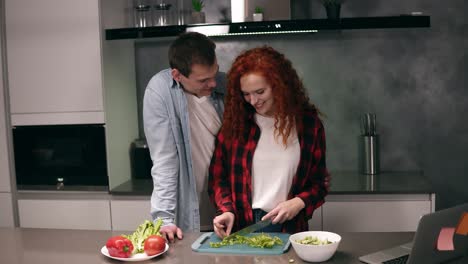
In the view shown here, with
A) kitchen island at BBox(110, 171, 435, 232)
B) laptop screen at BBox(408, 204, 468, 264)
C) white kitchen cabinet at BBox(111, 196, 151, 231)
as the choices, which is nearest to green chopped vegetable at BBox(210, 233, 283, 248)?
laptop screen at BBox(408, 204, 468, 264)

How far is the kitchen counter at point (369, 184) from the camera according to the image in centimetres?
312

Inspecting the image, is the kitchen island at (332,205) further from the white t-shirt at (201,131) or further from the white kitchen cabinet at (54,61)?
the white t-shirt at (201,131)

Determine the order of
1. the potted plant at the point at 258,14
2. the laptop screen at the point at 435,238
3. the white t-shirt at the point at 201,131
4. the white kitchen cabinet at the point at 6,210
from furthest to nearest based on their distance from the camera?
1. the white kitchen cabinet at the point at 6,210
2. the potted plant at the point at 258,14
3. the white t-shirt at the point at 201,131
4. the laptop screen at the point at 435,238

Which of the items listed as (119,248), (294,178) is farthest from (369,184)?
(119,248)

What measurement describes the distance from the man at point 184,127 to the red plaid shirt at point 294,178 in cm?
19

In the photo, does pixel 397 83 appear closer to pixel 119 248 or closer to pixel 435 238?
pixel 435 238

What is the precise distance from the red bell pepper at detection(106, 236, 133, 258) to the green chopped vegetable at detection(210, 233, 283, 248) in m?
0.29

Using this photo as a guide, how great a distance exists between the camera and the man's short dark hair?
2.27 metres

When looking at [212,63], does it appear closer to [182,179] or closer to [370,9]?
[182,179]

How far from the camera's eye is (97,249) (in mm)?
2068

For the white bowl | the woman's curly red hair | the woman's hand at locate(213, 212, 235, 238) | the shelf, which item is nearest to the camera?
the white bowl

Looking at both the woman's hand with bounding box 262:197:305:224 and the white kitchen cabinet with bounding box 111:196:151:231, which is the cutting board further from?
the white kitchen cabinet with bounding box 111:196:151:231

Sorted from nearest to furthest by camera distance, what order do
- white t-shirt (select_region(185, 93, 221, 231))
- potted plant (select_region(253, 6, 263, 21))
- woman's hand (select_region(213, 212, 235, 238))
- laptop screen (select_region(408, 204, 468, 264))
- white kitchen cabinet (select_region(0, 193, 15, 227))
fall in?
laptop screen (select_region(408, 204, 468, 264)), woman's hand (select_region(213, 212, 235, 238)), white t-shirt (select_region(185, 93, 221, 231)), potted plant (select_region(253, 6, 263, 21)), white kitchen cabinet (select_region(0, 193, 15, 227))

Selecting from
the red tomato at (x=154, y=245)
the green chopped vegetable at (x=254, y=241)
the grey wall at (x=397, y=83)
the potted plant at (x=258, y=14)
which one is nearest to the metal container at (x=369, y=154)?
the grey wall at (x=397, y=83)
